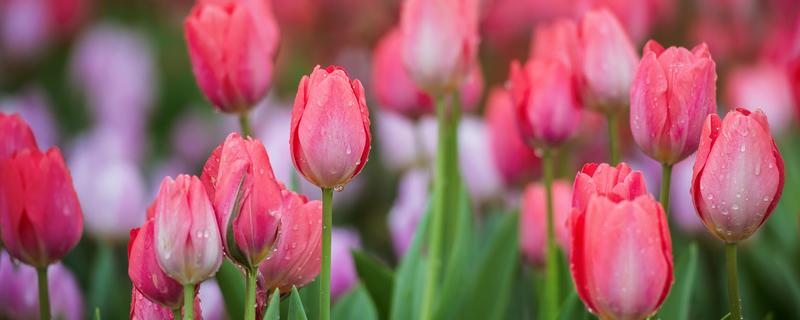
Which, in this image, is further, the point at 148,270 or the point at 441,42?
the point at 441,42

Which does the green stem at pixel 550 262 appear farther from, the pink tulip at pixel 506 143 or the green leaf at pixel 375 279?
the pink tulip at pixel 506 143

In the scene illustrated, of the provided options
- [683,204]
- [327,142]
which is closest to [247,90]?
[327,142]

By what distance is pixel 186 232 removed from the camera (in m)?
0.76

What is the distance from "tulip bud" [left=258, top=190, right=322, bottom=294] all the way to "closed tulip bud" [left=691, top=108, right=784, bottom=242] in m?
0.28

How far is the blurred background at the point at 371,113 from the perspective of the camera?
1501mm

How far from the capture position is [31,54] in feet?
8.57

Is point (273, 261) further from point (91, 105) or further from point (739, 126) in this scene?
point (91, 105)

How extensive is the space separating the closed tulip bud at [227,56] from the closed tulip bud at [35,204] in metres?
0.18

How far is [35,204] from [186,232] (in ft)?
0.72

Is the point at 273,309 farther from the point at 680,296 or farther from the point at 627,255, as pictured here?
the point at 680,296

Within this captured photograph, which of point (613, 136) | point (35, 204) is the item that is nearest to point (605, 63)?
point (613, 136)

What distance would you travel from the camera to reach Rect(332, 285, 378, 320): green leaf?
3.69 ft

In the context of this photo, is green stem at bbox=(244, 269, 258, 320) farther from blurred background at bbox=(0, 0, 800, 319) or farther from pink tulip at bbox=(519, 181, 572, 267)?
pink tulip at bbox=(519, 181, 572, 267)

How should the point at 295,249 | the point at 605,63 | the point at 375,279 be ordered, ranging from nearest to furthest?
1. the point at 295,249
2. the point at 605,63
3. the point at 375,279
